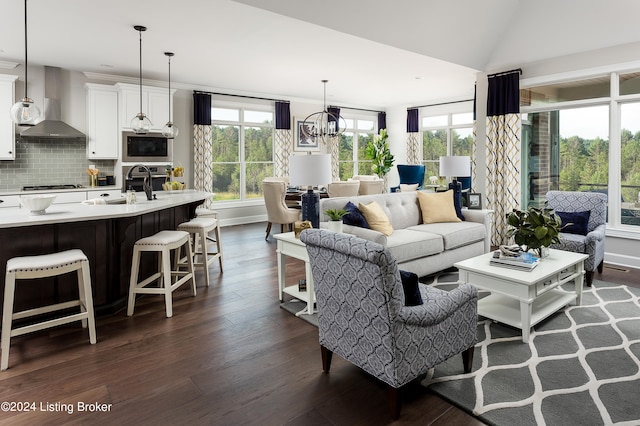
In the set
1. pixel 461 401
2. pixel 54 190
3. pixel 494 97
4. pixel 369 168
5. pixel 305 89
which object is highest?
pixel 305 89

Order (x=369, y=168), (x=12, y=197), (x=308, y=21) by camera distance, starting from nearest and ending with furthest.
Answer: (x=308, y=21) < (x=12, y=197) < (x=369, y=168)

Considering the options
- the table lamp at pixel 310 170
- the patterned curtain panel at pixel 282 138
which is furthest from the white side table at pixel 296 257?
the patterned curtain panel at pixel 282 138

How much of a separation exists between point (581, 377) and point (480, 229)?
261 centimetres

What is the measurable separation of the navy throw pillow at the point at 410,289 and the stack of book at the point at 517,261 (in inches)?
57.1

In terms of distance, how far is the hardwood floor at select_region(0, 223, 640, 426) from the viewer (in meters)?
2.05

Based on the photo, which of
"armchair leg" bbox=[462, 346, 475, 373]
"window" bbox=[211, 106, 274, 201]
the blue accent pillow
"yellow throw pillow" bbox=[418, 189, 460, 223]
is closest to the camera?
"armchair leg" bbox=[462, 346, 475, 373]

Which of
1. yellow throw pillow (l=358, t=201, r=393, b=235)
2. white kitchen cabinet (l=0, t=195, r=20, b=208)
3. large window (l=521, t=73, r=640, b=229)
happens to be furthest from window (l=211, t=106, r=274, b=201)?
large window (l=521, t=73, r=640, b=229)

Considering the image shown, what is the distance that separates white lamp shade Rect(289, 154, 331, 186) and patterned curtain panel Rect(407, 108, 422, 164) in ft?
24.2

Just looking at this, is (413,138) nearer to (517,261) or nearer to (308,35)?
(308,35)

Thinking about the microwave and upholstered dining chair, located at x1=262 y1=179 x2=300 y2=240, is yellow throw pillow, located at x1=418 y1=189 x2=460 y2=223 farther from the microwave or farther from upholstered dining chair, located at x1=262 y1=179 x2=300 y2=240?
the microwave

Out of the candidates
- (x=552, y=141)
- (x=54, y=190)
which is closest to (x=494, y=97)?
(x=552, y=141)

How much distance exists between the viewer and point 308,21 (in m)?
4.34

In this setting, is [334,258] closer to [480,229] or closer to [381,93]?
[480,229]

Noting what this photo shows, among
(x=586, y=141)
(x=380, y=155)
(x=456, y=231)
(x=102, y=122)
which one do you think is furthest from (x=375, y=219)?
(x=380, y=155)
